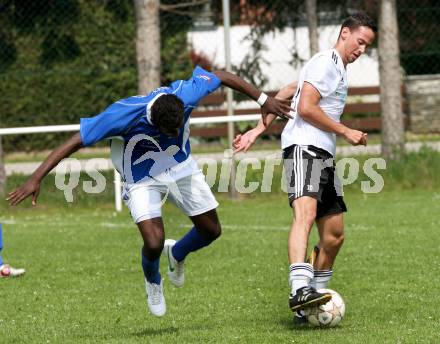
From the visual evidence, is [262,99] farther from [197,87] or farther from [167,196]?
[167,196]

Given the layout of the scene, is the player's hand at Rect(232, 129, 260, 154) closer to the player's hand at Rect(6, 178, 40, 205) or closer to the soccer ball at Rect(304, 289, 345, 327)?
the soccer ball at Rect(304, 289, 345, 327)

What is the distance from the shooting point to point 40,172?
7012 mm

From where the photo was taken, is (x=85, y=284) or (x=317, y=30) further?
(x=317, y=30)

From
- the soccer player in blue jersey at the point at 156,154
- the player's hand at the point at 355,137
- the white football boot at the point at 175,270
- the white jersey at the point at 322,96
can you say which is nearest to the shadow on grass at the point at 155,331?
the soccer player in blue jersey at the point at 156,154

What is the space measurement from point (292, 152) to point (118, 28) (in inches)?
624

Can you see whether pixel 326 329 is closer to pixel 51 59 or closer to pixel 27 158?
pixel 27 158

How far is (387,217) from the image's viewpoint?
1408 centimetres

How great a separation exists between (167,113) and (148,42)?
36.7ft

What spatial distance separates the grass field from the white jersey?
1.26 metres

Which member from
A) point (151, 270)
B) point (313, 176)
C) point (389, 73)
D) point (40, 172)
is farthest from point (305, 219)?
point (389, 73)

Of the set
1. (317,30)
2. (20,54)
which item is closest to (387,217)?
(317,30)

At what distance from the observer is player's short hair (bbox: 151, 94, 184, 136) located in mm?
7074

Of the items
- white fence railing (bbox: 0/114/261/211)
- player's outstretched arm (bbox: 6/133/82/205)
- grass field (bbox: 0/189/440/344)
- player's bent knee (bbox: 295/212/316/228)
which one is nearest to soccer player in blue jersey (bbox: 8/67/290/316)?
player's outstretched arm (bbox: 6/133/82/205)

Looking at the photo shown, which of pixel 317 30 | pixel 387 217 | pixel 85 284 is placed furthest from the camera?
pixel 317 30
